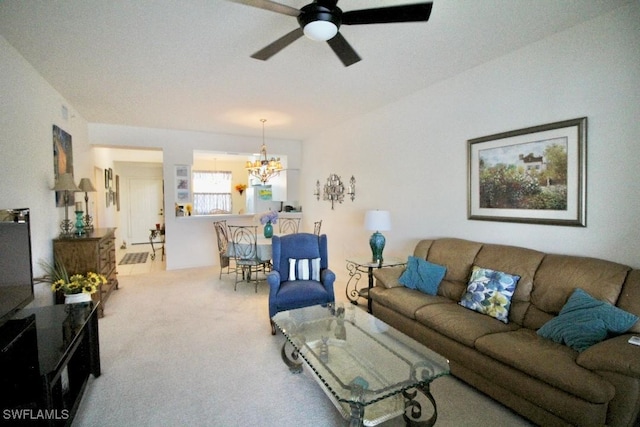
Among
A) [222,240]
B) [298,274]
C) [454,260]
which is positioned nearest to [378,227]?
[454,260]

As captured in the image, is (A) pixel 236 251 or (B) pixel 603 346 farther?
(A) pixel 236 251

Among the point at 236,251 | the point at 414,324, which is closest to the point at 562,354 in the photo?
the point at 414,324

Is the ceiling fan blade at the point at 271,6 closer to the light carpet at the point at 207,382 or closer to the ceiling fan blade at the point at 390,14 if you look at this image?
the ceiling fan blade at the point at 390,14

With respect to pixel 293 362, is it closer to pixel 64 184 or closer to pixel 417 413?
pixel 417 413

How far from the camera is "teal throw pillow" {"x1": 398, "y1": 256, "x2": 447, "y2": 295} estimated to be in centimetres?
296

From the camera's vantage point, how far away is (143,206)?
9.09 meters

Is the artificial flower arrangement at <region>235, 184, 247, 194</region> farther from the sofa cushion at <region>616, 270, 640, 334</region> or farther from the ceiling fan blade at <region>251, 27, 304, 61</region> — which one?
the sofa cushion at <region>616, 270, 640, 334</region>

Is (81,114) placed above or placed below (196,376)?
above

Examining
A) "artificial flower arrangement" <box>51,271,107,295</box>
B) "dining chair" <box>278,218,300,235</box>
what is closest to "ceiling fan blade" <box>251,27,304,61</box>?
"artificial flower arrangement" <box>51,271,107,295</box>

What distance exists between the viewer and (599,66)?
2207 mm

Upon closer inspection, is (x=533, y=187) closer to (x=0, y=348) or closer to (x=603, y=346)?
(x=603, y=346)

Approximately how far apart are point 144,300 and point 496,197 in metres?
4.50

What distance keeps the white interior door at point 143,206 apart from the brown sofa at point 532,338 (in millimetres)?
8369

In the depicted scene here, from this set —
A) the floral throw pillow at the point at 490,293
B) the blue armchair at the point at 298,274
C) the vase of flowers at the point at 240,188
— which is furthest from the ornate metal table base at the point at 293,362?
the vase of flowers at the point at 240,188
